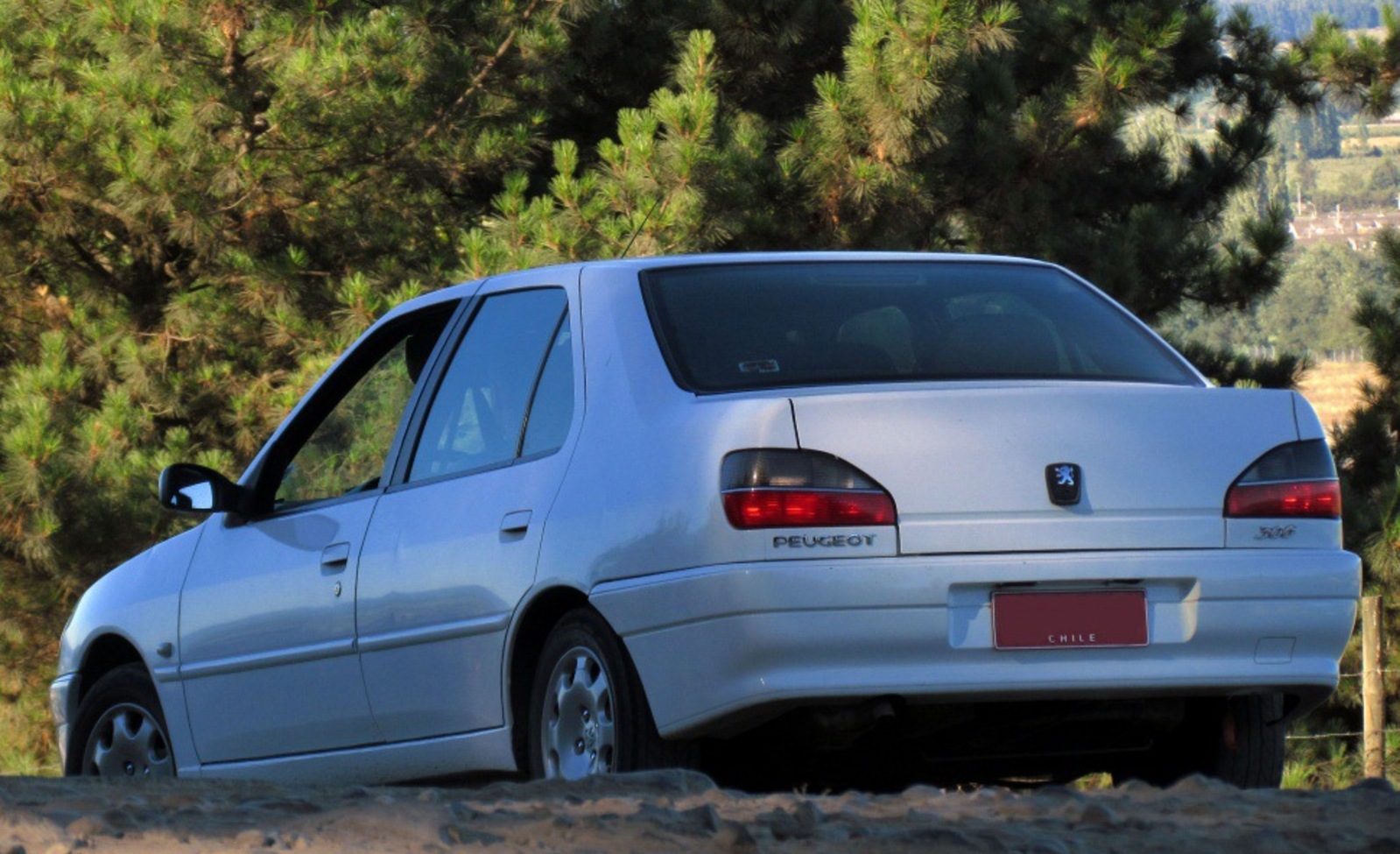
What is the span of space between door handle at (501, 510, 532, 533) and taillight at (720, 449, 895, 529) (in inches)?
26.2

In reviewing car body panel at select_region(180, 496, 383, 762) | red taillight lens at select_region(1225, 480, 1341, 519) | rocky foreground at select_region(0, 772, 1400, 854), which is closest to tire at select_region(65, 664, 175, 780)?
car body panel at select_region(180, 496, 383, 762)

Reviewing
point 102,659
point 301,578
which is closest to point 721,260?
point 301,578

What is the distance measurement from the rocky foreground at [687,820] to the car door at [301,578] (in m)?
1.32

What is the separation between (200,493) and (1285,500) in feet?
9.95

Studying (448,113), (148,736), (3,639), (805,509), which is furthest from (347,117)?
(805,509)

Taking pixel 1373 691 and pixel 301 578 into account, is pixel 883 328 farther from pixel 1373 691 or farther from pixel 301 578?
pixel 1373 691

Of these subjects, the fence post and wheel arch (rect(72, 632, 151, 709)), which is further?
the fence post

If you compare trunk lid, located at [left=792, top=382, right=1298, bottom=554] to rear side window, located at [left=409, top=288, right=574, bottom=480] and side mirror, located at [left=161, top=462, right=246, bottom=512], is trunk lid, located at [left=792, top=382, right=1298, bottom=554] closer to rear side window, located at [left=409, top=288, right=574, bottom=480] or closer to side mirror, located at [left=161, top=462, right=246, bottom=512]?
rear side window, located at [left=409, top=288, right=574, bottom=480]

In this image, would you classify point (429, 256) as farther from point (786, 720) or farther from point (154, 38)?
point (786, 720)

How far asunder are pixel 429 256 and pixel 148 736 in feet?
36.0

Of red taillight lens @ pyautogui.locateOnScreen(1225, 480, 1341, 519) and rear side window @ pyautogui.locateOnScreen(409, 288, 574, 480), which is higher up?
rear side window @ pyautogui.locateOnScreen(409, 288, 574, 480)

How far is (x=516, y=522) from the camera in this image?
488cm

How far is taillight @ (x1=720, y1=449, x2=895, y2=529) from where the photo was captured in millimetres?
4309

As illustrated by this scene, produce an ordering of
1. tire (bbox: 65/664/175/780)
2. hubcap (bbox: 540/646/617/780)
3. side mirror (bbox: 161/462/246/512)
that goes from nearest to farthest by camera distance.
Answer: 1. hubcap (bbox: 540/646/617/780)
2. side mirror (bbox: 161/462/246/512)
3. tire (bbox: 65/664/175/780)
